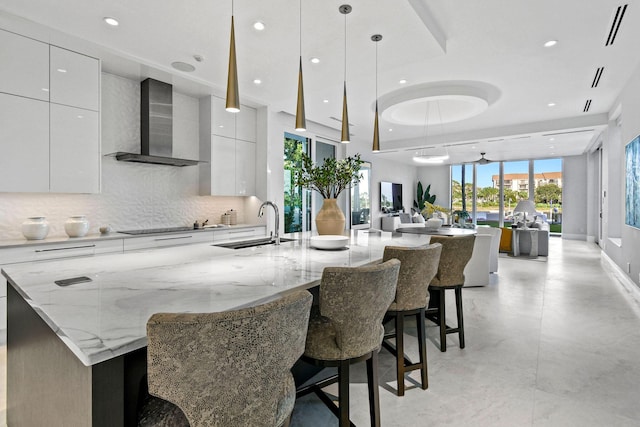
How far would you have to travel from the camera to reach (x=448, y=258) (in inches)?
101

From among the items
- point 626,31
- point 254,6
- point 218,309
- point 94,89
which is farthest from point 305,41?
point 626,31

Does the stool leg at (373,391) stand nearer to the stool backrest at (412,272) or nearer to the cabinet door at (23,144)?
the stool backrest at (412,272)

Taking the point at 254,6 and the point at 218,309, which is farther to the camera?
the point at 254,6

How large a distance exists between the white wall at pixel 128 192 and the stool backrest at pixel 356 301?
3748 mm

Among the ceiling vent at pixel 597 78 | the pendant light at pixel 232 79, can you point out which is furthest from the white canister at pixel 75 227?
the ceiling vent at pixel 597 78

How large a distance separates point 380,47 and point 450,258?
218 centimetres

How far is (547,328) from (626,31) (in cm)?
308

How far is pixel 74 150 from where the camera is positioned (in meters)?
3.49

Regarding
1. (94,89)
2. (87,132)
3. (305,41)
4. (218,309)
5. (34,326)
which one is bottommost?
(34,326)

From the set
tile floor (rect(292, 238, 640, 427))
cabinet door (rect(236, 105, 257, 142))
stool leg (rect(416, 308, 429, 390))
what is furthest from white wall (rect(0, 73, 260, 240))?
stool leg (rect(416, 308, 429, 390))

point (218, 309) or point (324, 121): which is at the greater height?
point (324, 121)

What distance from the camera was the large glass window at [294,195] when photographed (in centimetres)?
631

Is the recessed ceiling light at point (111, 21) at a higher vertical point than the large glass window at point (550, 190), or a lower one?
higher

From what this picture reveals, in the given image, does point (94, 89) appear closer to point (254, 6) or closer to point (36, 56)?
point (36, 56)
